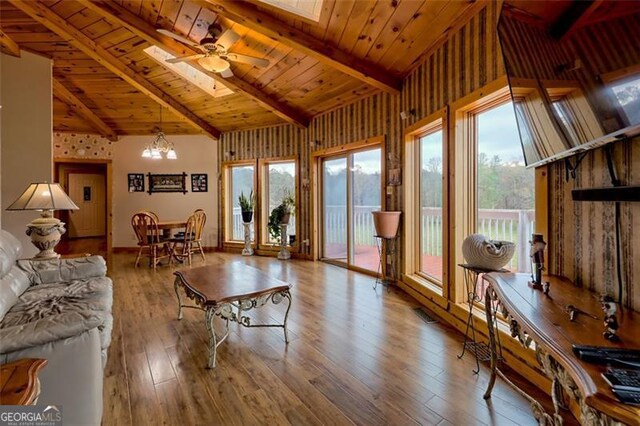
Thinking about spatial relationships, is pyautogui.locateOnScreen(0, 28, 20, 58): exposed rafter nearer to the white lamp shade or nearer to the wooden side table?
the white lamp shade

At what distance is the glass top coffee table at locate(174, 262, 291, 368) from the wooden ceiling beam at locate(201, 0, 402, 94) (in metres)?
2.47

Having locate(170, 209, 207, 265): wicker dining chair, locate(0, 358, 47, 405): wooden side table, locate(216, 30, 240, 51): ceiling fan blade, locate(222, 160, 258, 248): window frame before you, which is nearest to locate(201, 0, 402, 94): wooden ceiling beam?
locate(216, 30, 240, 51): ceiling fan blade

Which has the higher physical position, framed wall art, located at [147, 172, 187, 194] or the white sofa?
framed wall art, located at [147, 172, 187, 194]

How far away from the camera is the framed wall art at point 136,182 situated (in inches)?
275

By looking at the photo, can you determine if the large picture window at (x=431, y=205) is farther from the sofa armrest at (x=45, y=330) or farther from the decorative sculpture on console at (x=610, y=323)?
the sofa armrest at (x=45, y=330)

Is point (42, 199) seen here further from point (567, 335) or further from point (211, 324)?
point (567, 335)

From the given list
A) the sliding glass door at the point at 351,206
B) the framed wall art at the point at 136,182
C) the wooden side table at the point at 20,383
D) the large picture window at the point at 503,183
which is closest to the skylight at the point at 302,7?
the large picture window at the point at 503,183

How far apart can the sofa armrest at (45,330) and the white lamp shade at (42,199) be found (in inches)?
75.8

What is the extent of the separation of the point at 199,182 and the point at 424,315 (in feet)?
19.3

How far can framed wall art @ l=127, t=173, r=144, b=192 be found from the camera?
6.98 m

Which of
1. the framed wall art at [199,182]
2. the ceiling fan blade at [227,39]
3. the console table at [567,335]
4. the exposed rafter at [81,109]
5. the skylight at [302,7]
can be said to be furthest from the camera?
the framed wall art at [199,182]

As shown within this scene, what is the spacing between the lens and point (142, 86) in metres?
5.18

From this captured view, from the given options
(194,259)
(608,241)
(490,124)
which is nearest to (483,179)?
(490,124)

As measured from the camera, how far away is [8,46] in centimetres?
386
